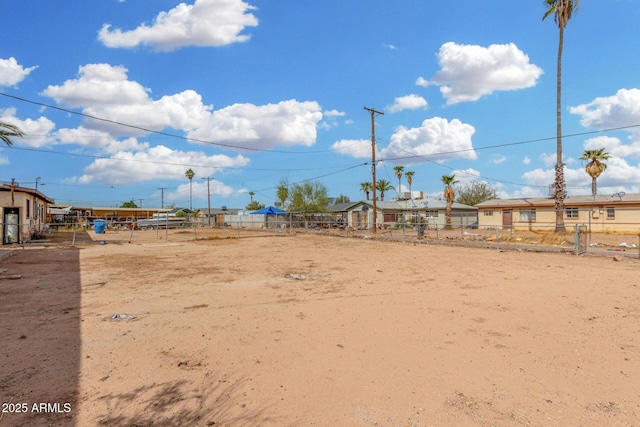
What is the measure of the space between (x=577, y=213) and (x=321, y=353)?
3726 centimetres

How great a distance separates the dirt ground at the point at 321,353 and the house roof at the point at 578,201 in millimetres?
27562

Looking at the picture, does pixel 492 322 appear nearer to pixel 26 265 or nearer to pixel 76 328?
pixel 76 328

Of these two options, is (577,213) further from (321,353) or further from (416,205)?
(321,353)

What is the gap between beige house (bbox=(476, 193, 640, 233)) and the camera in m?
29.8

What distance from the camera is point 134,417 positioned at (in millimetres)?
3271

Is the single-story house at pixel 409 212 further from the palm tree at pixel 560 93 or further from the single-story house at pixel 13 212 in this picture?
the single-story house at pixel 13 212

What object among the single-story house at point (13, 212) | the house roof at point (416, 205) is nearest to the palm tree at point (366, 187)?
the house roof at point (416, 205)

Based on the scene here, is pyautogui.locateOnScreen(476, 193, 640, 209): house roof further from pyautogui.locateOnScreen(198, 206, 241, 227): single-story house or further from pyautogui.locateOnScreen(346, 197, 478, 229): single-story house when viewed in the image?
pyautogui.locateOnScreen(198, 206, 241, 227): single-story house

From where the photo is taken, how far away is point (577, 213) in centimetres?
3341

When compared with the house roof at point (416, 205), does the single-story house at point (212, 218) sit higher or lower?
lower

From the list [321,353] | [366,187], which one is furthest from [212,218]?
[321,353]

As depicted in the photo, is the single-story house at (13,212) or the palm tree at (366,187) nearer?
the single-story house at (13,212)

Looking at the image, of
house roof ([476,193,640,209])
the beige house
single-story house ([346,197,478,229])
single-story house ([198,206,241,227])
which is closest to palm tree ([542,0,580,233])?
the beige house

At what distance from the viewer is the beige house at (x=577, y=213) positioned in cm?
2975
